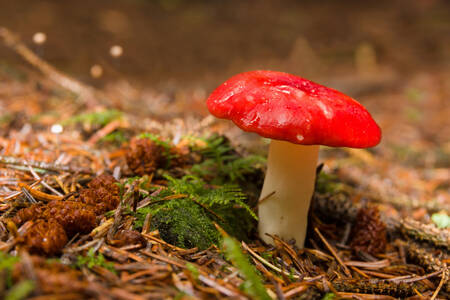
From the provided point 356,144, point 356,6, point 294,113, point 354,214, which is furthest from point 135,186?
point 356,6

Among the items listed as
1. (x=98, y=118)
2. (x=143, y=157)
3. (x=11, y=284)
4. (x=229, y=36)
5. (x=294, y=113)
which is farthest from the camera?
(x=229, y=36)

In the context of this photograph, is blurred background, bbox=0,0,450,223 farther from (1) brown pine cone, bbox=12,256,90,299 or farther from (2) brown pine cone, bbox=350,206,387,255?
(1) brown pine cone, bbox=12,256,90,299

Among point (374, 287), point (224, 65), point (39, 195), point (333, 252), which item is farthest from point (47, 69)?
point (224, 65)

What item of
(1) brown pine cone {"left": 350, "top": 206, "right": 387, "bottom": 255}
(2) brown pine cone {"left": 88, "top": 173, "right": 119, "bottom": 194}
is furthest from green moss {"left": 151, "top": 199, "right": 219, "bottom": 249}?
(1) brown pine cone {"left": 350, "top": 206, "right": 387, "bottom": 255}

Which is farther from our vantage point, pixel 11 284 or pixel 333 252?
pixel 333 252

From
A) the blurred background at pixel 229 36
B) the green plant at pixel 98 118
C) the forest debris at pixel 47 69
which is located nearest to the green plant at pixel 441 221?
the green plant at pixel 98 118

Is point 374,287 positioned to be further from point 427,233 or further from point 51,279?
point 51,279

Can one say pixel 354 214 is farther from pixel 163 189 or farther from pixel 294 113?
pixel 163 189

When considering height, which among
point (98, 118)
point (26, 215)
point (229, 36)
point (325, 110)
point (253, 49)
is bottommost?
point (26, 215)
